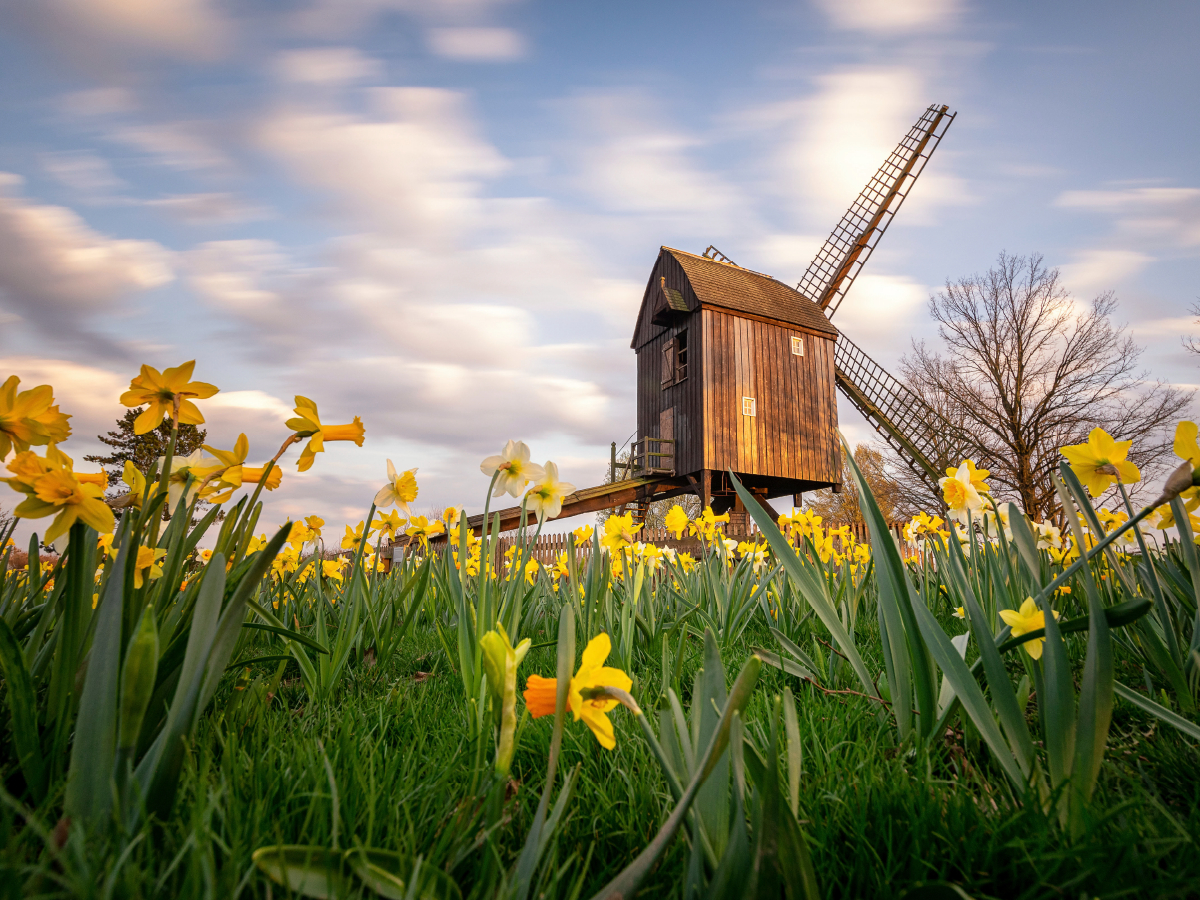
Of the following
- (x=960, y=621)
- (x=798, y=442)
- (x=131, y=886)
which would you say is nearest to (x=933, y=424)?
(x=798, y=442)

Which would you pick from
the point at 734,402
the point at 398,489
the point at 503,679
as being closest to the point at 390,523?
the point at 398,489

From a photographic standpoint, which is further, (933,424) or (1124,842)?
(933,424)

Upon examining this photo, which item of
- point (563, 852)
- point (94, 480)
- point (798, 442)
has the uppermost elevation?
point (798, 442)

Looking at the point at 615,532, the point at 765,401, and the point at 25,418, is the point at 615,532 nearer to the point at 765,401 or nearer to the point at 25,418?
the point at 25,418

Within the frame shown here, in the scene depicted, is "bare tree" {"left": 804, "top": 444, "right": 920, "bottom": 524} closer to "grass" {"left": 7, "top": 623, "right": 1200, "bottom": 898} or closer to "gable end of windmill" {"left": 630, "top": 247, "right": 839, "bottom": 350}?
"gable end of windmill" {"left": 630, "top": 247, "right": 839, "bottom": 350}

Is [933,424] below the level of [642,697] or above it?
above

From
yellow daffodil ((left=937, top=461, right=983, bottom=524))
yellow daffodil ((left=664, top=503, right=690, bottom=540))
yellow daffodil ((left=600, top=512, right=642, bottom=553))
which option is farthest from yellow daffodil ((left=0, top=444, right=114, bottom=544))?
yellow daffodil ((left=664, top=503, right=690, bottom=540))

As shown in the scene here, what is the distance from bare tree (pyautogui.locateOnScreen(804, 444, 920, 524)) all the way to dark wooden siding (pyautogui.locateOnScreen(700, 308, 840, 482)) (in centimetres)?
123

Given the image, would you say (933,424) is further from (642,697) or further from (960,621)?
(642,697)

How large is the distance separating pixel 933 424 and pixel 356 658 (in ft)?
69.1

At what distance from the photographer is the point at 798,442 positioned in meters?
17.0

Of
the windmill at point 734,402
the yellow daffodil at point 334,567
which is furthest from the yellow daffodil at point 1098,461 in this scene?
the windmill at point 734,402

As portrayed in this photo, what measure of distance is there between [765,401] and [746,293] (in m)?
3.36

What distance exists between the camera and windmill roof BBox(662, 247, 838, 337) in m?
16.6
